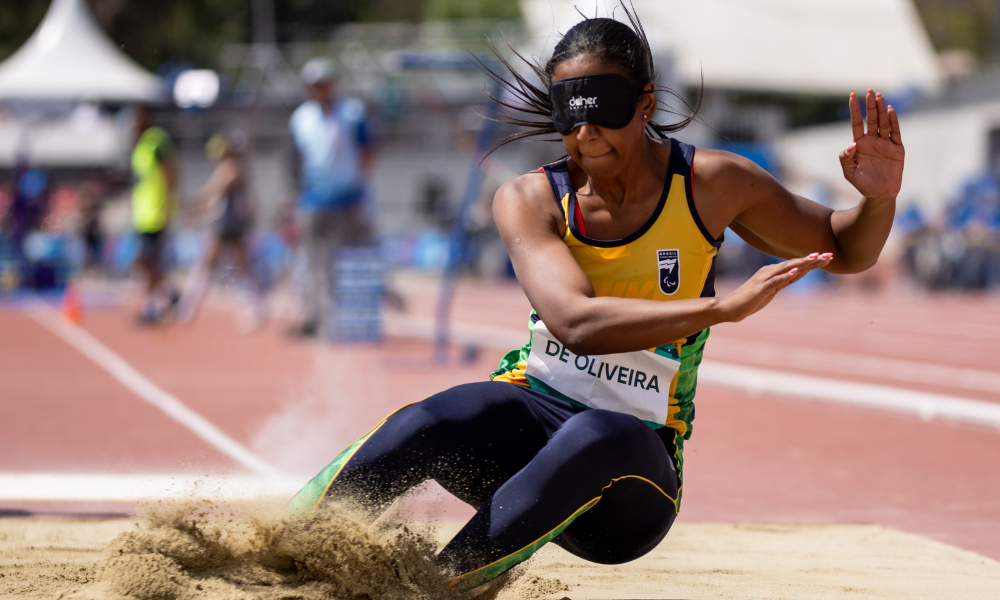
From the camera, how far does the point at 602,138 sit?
2.51 meters

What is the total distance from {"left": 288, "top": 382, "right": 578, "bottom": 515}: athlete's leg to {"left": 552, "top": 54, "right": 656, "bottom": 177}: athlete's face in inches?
23.5

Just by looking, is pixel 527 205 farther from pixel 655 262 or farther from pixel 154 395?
pixel 154 395

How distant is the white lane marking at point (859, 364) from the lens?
29.1 ft

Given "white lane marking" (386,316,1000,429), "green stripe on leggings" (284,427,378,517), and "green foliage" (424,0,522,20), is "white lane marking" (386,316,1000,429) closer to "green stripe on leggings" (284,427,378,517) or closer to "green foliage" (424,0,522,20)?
"green stripe on leggings" (284,427,378,517)

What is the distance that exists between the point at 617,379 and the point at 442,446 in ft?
1.53

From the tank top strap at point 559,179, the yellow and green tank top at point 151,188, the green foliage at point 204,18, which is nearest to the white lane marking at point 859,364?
the yellow and green tank top at point 151,188

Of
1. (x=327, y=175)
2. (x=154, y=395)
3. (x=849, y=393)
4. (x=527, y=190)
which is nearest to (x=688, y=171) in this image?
(x=527, y=190)

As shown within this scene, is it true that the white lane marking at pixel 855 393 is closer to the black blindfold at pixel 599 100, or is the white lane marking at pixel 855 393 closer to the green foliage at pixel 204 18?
the black blindfold at pixel 599 100

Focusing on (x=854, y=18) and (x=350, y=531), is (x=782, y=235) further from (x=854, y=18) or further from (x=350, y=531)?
(x=854, y=18)

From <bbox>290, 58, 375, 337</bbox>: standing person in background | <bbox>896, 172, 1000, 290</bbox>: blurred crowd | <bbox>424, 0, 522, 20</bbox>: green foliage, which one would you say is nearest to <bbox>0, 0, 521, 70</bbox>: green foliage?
<bbox>424, 0, 522, 20</bbox>: green foliage

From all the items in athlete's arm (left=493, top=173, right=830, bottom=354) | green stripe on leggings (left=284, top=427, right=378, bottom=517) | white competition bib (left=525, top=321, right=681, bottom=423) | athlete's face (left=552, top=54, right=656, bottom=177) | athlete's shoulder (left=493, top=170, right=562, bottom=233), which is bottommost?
green stripe on leggings (left=284, top=427, right=378, bottom=517)

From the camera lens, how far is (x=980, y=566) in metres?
3.47

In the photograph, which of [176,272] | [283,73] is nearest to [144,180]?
[176,272]

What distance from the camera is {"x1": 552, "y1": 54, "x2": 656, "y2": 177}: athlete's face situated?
2.50 m
